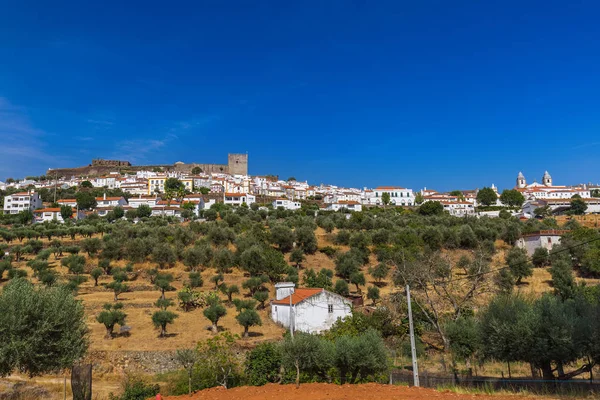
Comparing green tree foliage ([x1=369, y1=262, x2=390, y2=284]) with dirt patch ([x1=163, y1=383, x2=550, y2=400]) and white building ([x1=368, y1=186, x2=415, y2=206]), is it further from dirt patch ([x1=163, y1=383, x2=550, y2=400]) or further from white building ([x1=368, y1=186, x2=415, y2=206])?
white building ([x1=368, y1=186, x2=415, y2=206])

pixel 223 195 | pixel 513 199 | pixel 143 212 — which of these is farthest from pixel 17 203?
pixel 513 199

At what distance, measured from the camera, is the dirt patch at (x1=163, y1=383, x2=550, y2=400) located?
10.9 meters

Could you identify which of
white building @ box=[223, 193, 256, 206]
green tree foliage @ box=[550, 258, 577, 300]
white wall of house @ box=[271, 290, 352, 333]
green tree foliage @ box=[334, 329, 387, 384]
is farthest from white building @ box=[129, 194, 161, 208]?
green tree foliage @ box=[334, 329, 387, 384]

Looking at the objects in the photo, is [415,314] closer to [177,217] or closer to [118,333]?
[118,333]

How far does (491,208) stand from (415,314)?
81.6 m

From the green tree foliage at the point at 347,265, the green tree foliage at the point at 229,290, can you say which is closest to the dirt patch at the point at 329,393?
the green tree foliage at the point at 229,290

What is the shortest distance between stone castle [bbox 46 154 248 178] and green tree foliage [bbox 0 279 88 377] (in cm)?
13714

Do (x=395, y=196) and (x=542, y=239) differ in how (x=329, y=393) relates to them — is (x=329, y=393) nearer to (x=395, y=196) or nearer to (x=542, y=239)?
(x=542, y=239)

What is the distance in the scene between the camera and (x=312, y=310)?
26.3m

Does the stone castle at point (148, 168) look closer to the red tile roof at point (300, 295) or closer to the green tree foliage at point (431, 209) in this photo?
the green tree foliage at point (431, 209)

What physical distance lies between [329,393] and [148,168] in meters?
149

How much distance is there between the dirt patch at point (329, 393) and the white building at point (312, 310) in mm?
12625

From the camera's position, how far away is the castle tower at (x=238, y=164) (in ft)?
534

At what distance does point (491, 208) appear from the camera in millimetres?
96312
